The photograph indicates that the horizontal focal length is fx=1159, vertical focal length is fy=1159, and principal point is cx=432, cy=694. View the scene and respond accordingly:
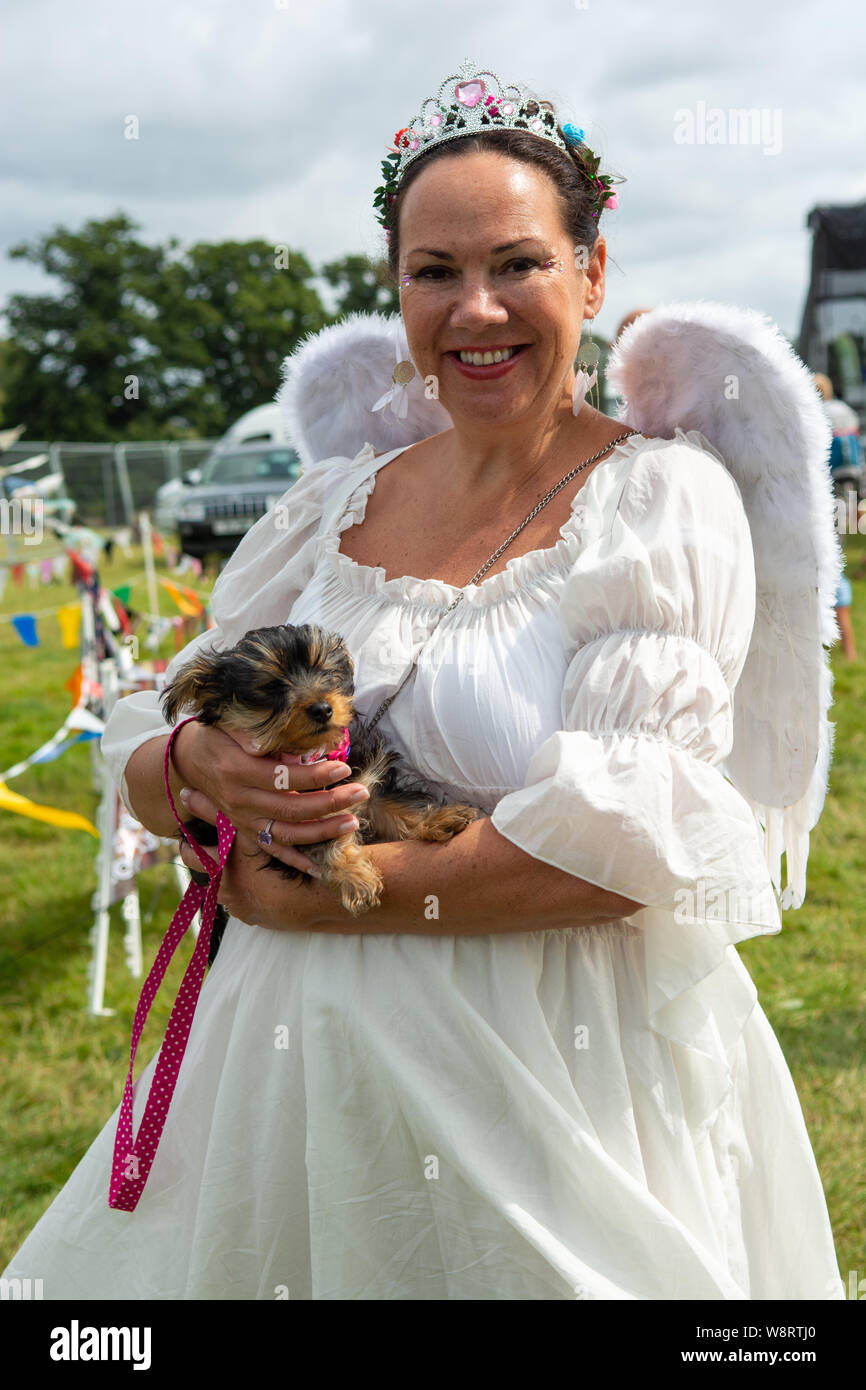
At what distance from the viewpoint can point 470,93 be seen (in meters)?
2.07

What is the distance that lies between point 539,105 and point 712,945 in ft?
4.90

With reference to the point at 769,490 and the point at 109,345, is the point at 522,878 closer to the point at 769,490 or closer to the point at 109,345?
the point at 769,490

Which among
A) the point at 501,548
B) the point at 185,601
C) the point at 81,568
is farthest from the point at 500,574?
the point at 185,601

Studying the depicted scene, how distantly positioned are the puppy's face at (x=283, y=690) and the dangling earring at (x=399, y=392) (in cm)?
73

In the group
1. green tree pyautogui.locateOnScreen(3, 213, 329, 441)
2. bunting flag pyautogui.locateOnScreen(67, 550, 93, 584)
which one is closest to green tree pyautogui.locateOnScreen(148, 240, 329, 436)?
Answer: green tree pyautogui.locateOnScreen(3, 213, 329, 441)

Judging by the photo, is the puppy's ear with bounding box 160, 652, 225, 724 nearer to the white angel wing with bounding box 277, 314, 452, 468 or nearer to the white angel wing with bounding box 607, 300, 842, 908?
the white angel wing with bounding box 277, 314, 452, 468

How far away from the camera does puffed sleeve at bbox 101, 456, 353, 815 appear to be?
2.35 metres

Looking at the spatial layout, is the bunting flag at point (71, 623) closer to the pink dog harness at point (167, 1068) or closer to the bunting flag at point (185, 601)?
the bunting flag at point (185, 601)

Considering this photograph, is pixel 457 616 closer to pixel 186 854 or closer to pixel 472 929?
pixel 472 929

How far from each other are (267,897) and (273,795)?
17 centimetres

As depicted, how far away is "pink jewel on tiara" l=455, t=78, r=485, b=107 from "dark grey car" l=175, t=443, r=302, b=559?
60.6 ft

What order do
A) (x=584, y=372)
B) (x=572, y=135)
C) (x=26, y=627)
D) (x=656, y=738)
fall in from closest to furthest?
1. (x=656, y=738)
2. (x=572, y=135)
3. (x=584, y=372)
4. (x=26, y=627)

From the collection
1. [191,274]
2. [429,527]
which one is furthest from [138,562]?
[191,274]

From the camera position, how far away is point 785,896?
2.26 m
